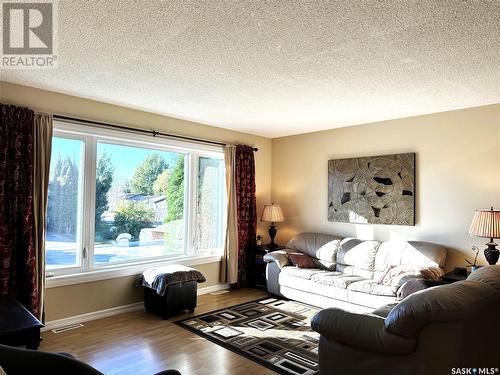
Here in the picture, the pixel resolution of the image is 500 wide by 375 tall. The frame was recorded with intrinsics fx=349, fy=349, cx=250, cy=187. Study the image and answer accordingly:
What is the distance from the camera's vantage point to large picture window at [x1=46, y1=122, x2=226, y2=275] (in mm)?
3871

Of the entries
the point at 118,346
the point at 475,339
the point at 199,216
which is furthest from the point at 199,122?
the point at 475,339

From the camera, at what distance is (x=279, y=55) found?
105 inches

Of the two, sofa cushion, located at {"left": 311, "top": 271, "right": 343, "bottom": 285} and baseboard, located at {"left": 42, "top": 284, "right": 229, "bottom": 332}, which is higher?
sofa cushion, located at {"left": 311, "top": 271, "right": 343, "bottom": 285}

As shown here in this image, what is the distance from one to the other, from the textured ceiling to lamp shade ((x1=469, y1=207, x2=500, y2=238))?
1.22 metres

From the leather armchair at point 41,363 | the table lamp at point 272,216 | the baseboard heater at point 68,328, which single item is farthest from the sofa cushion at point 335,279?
the leather armchair at point 41,363

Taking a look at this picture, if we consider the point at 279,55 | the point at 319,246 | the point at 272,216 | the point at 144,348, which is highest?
the point at 279,55

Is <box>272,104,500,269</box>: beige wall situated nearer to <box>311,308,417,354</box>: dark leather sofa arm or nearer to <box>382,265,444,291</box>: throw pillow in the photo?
<box>382,265,444,291</box>: throw pillow

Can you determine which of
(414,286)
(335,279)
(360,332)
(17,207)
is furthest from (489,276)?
(17,207)

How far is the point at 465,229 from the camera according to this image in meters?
4.05

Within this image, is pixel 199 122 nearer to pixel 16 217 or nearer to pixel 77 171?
pixel 77 171

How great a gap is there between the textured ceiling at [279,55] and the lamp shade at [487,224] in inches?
48.2

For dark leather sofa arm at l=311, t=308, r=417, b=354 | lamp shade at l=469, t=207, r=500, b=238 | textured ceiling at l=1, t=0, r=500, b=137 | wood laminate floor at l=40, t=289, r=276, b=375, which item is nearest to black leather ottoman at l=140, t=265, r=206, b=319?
wood laminate floor at l=40, t=289, r=276, b=375

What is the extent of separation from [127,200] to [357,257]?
3066mm

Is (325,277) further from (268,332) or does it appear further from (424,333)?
(424,333)
